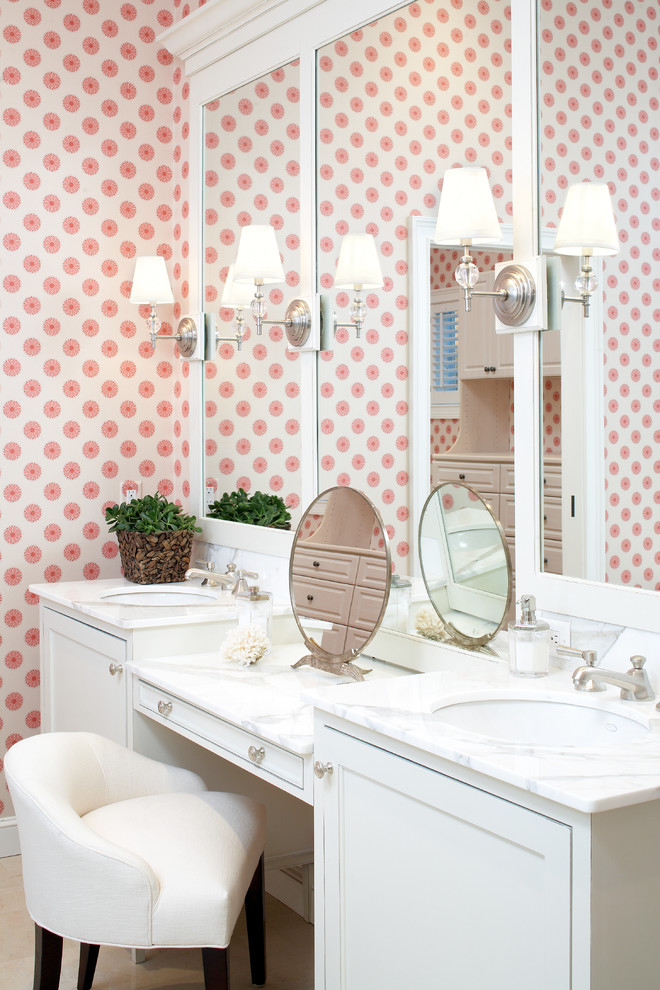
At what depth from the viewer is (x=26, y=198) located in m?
3.26

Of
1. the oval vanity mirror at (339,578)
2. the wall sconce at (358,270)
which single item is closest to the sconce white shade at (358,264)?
the wall sconce at (358,270)

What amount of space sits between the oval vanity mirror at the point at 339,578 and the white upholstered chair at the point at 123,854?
39cm

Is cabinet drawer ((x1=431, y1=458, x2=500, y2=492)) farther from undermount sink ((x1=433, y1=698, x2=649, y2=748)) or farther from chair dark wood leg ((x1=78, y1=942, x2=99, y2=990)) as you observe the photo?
chair dark wood leg ((x1=78, y1=942, x2=99, y2=990))

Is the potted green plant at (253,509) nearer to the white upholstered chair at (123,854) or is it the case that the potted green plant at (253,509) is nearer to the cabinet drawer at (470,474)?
the cabinet drawer at (470,474)

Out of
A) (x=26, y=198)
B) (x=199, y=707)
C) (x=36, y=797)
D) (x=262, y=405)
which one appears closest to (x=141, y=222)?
(x=26, y=198)

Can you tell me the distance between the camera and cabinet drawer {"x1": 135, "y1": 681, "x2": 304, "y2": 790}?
6.19ft

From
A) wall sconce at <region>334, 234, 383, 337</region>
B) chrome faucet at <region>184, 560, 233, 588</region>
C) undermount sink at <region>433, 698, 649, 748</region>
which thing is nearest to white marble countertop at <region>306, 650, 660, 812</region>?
undermount sink at <region>433, 698, 649, 748</region>

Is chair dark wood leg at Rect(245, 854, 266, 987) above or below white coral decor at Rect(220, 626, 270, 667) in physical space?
below

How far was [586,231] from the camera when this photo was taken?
1854mm

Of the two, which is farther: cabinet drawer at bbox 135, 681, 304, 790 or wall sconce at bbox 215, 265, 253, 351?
wall sconce at bbox 215, 265, 253, 351

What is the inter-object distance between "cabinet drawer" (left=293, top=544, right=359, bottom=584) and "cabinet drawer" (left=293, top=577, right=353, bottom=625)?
16 millimetres

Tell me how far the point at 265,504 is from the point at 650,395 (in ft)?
4.87

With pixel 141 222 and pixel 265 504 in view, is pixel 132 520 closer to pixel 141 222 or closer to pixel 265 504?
pixel 265 504

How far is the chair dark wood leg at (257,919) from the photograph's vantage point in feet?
7.50
